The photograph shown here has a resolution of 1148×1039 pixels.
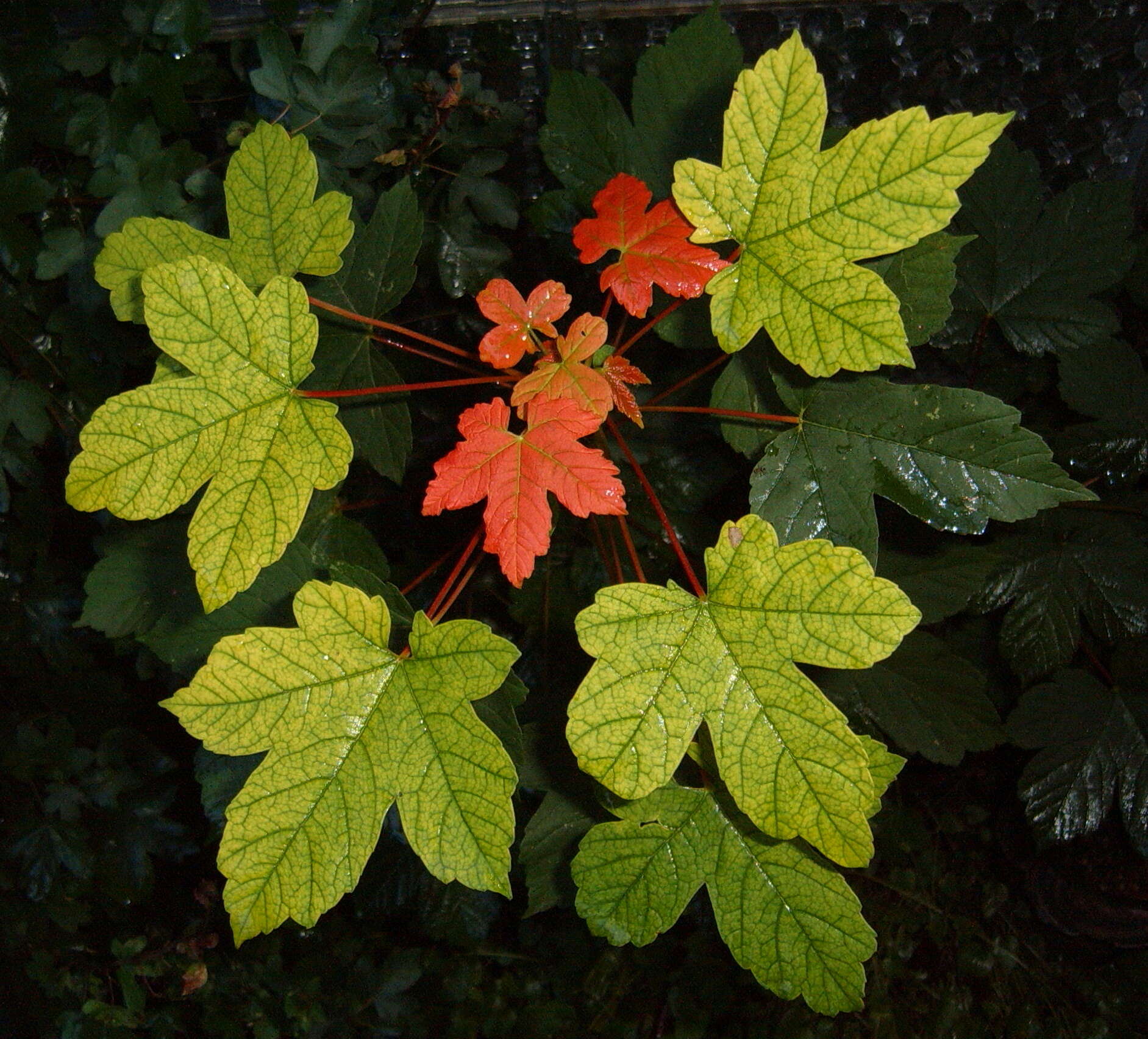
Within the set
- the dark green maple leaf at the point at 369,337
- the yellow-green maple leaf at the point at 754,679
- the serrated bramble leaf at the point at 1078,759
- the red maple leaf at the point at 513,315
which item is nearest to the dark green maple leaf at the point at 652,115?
the dark green maple leaf at the point at 369,337

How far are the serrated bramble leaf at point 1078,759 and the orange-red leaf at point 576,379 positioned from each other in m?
0.97

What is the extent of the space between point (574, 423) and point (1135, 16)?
4.01 feet

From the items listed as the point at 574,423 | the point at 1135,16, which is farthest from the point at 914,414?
the point at 1135,16

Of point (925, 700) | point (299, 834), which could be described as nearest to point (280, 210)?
point (299, 834)

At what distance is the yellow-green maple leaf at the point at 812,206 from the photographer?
1.93ft

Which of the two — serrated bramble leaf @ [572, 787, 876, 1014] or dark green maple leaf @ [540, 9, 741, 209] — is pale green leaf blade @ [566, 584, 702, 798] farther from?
dark green maple leaf @ [540, 9, 741, 209]

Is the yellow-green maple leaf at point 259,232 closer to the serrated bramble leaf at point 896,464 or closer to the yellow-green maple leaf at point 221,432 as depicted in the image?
the yellow-green maple leaf at point 221,432

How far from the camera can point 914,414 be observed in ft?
2.62

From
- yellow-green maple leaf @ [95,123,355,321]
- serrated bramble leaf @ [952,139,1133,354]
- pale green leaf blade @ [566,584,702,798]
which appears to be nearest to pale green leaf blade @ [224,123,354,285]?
yellow-green maple leaf @ [95,123,355,321]

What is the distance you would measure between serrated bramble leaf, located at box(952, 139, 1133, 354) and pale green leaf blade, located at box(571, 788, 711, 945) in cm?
88

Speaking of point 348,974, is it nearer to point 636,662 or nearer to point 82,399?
point 82,399

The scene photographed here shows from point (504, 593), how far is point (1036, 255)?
Answer: 0.93 m

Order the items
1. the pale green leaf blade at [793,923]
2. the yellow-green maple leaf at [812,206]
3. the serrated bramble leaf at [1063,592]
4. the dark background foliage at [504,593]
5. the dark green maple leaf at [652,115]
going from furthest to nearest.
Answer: the serrated bramble leaf at [1063,592]
the dark background foliage at [504,593]
the dark green maple leaf at [652,115]
the pale green leaf blade at [793,923]
the yellow-green maple leaf at [812,206]

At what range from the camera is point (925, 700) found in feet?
3.80
